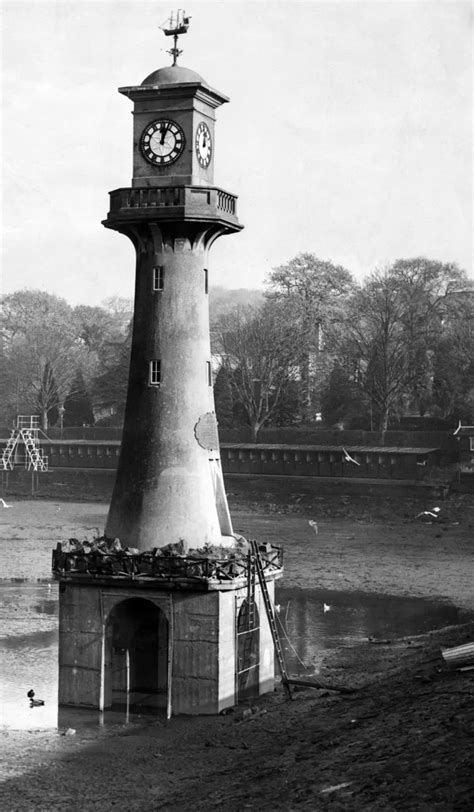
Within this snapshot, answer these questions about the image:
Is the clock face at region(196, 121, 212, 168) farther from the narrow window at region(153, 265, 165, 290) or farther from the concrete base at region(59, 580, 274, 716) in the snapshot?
the concrete base at region(59, 580, 274, 716)

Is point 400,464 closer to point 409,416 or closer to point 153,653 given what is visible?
point 409,416

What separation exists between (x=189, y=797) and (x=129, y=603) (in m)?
11.5

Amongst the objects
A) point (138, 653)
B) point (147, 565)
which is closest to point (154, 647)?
point (138, 653)

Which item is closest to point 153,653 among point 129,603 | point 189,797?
point 129,603

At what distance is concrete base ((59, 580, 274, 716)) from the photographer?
120 feet

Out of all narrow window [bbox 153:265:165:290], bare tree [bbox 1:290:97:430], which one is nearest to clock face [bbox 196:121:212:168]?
narrow window [bbox 153:265:165:290]

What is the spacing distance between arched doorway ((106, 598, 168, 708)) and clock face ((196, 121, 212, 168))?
13164mm

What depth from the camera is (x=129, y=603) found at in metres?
39.1

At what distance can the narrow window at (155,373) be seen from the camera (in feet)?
131

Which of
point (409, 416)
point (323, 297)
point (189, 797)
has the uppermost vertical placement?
point (323, 297)

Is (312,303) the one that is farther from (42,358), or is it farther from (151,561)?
(151,561)

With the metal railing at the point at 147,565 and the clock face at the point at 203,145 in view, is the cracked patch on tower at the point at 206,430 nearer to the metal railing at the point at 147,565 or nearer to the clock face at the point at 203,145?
the metal railing at the point at 147,565

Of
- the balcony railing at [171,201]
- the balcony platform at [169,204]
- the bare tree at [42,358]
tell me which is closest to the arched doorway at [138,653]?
the balcony platform at [169,204]

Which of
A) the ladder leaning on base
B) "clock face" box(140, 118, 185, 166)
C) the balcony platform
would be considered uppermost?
"clock face" box(140, 118, 185, 166)
